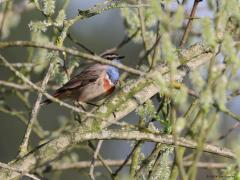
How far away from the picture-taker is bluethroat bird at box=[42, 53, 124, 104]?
5.82 metres

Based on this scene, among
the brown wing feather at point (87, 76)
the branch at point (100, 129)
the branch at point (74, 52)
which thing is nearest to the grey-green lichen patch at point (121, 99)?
the branch at point (100, 129)

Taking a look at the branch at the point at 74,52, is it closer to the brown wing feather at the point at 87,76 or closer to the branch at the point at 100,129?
the branch at the point at 100,129

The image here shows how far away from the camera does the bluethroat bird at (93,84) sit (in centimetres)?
582

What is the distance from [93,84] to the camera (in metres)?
6.05

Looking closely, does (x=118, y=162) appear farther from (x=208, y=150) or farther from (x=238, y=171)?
(x=238, y=171)

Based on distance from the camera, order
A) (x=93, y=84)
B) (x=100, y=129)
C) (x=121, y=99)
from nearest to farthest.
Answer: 1. (x=100, y=129)
2. (x=121, y=99)
3. (x=93, y=84)

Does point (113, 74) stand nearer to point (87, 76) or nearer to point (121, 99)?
point (87, 76)

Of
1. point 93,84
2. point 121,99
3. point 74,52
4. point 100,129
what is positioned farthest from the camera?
point 93,84

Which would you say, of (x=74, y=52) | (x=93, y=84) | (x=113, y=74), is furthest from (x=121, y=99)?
(x=93, y=84)

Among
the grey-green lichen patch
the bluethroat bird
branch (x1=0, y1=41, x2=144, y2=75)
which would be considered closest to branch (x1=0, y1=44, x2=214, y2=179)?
the grey-green lichen patch

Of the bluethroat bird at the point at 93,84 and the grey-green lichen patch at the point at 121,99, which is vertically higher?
the bluethroat bird at the point at 93,84

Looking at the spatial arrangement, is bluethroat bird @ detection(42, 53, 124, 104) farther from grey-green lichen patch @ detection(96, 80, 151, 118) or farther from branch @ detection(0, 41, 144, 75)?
branch @ detection(0, 41, 144, 75)

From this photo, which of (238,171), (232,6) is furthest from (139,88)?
(232,6)

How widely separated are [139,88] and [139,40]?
1.92 meters
